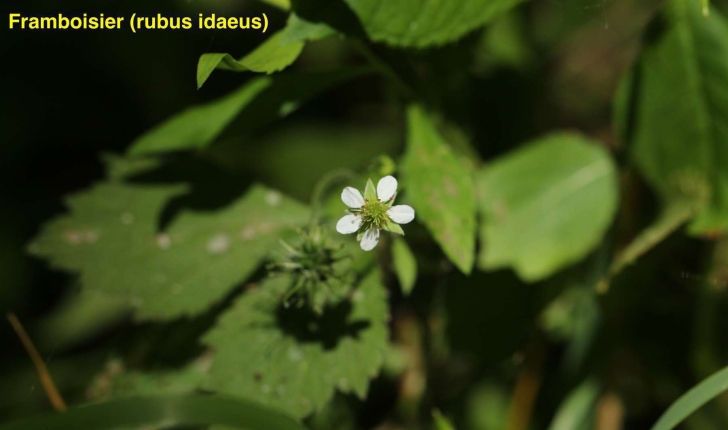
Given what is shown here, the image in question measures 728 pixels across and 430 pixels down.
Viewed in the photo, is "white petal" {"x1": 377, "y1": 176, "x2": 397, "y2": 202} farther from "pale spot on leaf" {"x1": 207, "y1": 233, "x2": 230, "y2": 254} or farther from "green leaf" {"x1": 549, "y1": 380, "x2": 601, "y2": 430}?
"green leaf" {"x1": 549, "y1": 380, "x2": 601, "y2": 430}

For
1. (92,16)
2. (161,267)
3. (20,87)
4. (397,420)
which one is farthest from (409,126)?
(20,87)

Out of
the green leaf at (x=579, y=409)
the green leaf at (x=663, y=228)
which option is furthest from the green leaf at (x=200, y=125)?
the green leaf at (x=579, y=409)

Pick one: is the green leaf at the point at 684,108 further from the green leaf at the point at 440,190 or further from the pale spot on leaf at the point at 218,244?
the pale spot on leaf at the point at 218,244

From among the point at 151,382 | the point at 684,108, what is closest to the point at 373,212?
the point at 151,382

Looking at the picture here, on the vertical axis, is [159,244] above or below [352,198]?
above

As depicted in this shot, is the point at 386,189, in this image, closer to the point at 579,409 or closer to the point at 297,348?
the point at 297,348
